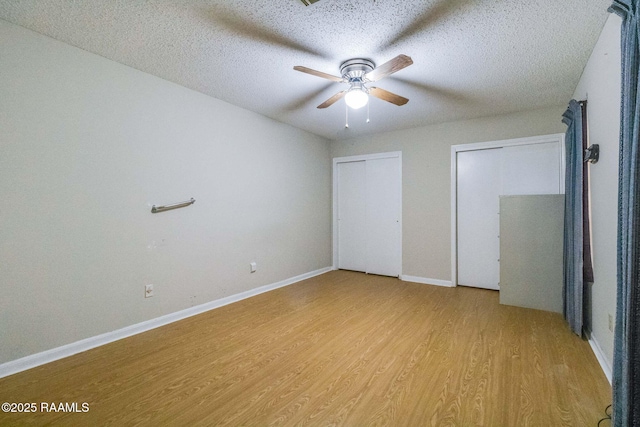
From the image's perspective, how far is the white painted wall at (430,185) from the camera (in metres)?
4.10

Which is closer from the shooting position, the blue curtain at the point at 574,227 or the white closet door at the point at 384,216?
the blue curtain at the point at 574,227

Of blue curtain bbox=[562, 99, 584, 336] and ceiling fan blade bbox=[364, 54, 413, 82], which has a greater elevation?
ceiling fan blade bbox=[364, 54, 413, 82]

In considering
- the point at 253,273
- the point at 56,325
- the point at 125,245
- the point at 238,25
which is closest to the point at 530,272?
the point at 253,273

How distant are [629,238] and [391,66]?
5.60 ft

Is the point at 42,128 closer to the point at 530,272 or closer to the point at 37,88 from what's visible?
the point at 37,88

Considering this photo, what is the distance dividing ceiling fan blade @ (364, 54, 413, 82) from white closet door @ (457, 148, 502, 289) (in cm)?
251

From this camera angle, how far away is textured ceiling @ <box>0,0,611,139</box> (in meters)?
1.84

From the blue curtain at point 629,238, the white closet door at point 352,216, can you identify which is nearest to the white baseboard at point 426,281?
the white closet door at point 352,216

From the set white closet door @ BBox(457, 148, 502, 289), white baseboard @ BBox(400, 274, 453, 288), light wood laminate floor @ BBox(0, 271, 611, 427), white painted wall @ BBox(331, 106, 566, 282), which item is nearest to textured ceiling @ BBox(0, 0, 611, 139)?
white painted wall @ BBox(331, 106, 566, 282)

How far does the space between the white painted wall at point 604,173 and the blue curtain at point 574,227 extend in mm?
83

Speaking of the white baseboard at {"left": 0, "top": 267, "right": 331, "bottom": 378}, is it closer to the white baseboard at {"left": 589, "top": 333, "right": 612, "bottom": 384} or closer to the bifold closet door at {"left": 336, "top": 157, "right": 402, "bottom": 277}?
the bifold closet door at {"left": 336, "top": 157, "right": 402, "bottom": 277}

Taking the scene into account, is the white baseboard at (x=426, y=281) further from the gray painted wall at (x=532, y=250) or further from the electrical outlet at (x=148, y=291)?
the electrical outlet at (x=148, y=291)

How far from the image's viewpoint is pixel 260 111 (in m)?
3.84

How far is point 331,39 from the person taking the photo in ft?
7.10
